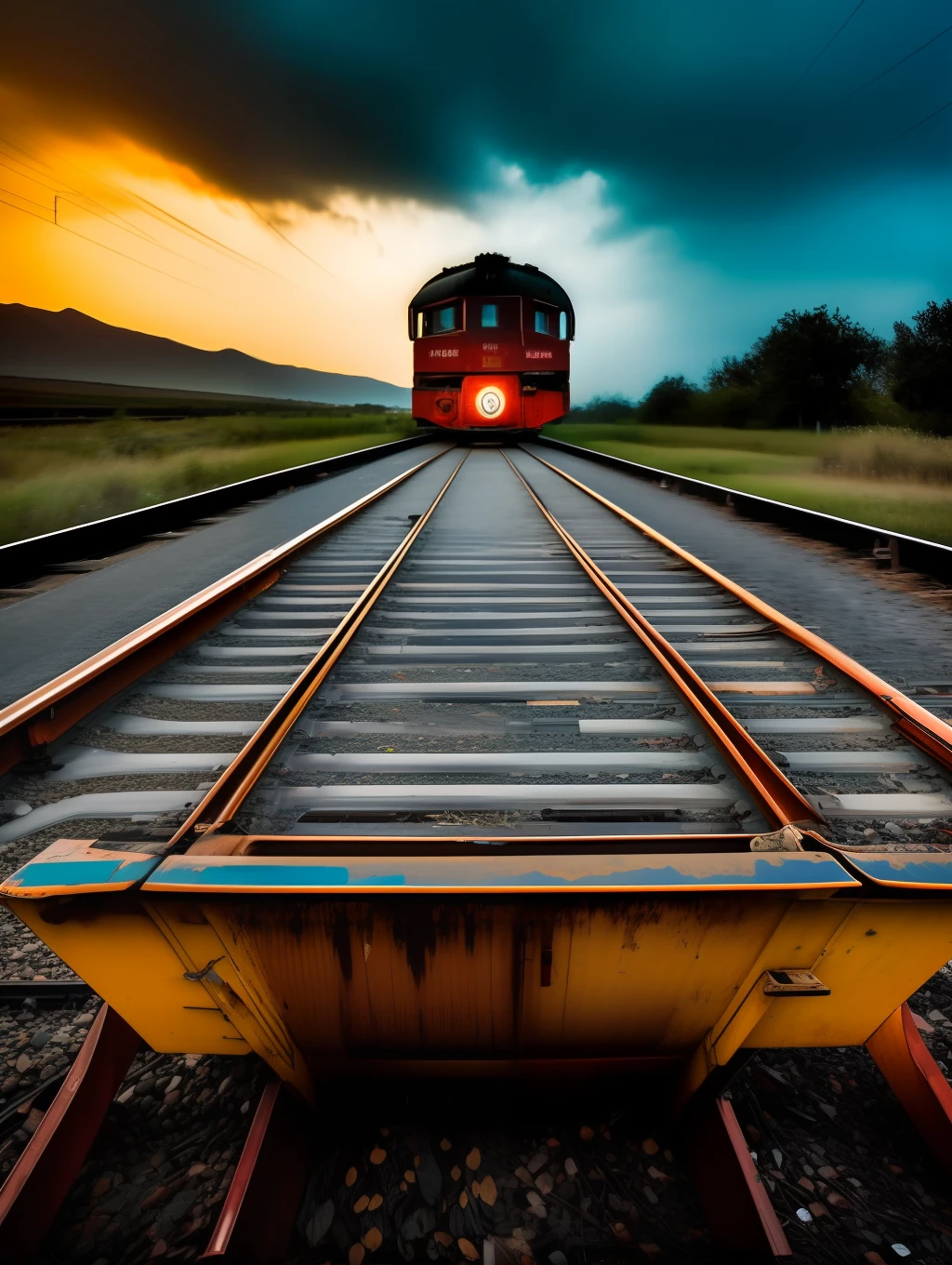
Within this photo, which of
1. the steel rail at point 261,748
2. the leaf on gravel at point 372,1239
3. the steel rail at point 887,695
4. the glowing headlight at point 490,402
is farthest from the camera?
the glowing headlight at point 490,402

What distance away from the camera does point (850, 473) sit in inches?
715

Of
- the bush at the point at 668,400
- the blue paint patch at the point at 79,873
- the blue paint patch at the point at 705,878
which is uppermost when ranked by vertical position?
the blue paint patch at the point at 79,873

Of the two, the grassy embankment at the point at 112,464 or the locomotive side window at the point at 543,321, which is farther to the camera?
the locomotive side window at the point at 543,321

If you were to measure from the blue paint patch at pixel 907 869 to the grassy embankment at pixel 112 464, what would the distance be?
35.9 ft

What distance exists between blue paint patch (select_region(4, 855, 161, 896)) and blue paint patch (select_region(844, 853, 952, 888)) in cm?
159

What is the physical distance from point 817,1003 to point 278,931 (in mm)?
1311

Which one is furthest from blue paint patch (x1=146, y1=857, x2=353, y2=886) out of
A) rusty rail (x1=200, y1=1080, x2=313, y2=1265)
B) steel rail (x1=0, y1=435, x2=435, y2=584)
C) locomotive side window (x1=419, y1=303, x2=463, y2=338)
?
locomotive side window (x1=419, y1=303, x2=463, y2=338)

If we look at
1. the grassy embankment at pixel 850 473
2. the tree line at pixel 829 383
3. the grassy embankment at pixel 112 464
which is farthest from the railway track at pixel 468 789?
the tree line at pixel 829 383

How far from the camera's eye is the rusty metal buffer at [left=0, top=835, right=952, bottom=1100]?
145cm

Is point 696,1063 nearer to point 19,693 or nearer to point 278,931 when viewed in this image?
point 278,931

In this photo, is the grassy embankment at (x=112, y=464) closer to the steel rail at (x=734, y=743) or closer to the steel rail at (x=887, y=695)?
the steel rail at (x=734, y=743)

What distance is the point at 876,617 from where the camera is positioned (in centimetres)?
516

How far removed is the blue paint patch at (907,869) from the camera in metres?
1.44

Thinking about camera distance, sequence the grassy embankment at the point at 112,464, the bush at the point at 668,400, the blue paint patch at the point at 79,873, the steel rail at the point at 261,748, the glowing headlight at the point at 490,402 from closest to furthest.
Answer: the blue paint patch at the point at 79,873 → the steel rail at the point at 261,748 → the grassy embankment at the point at 112,464 → the glowing headlight at the point at 490,402 → the bush at the point at 668,400
